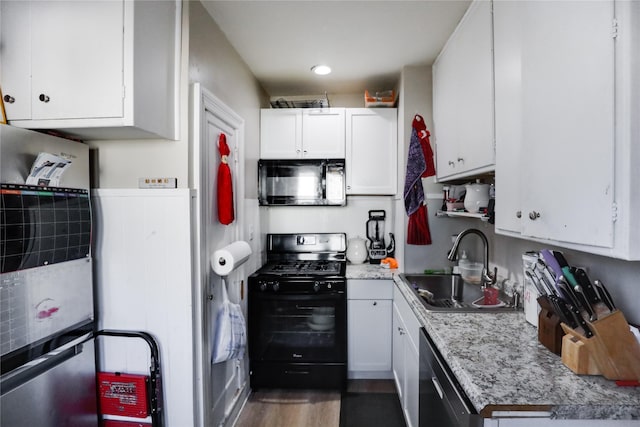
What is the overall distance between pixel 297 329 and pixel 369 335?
1.87 ft

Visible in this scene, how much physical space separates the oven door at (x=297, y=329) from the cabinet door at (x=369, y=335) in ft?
0.36

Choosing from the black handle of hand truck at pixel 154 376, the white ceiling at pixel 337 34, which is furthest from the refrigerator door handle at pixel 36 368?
the white ceiling at pixel 337 34

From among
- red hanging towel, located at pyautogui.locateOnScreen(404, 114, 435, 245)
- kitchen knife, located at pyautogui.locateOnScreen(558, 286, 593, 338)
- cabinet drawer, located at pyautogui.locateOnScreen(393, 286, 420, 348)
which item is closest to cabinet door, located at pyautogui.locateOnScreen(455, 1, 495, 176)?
red hanging towel, located at pyautogui.locateOnScreen(404, 114, 435, 245)

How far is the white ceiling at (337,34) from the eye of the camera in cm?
170

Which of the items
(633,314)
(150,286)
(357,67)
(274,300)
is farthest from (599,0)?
(274,300)

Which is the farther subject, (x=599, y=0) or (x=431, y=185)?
(x=431, y=185)

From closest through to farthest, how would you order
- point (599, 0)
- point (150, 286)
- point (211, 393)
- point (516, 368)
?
1. point (599, 0)
2. point (516, 368)
3. point (150, 286)
4. point (211, 393)

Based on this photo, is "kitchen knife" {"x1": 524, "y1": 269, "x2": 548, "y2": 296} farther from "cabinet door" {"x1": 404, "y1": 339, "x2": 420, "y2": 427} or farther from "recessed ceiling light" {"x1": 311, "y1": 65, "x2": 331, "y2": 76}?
"recessed ceiling light" {"x1": 311, "y1": 65, "x2": 331, "y2": 76}

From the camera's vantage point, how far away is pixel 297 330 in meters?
2.35

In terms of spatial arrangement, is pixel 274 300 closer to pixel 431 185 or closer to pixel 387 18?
pixel 431 185

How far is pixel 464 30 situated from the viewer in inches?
68.6

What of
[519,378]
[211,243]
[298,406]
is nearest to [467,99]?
[519,378]

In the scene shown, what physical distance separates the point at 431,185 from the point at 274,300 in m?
1.50

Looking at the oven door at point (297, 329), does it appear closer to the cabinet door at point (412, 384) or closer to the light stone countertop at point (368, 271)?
the light stone countertop at point (368, 271)
